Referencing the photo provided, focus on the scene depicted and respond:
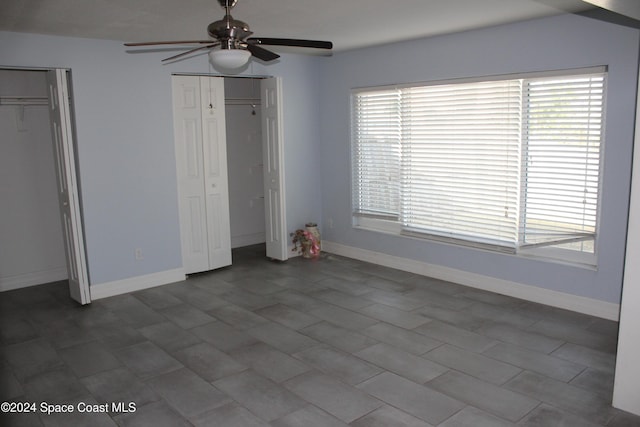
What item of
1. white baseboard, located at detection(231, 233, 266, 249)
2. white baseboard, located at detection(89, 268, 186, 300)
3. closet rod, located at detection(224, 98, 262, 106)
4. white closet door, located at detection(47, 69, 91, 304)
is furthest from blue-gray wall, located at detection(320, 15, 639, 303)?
white closet door, located at detection(47, 69, 91, 304)

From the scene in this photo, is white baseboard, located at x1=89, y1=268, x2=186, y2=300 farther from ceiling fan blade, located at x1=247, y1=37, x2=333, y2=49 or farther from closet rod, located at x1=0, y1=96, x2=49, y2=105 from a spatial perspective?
ceiling fan blade, located at x1=247, y1=37, x2=333, y2=49

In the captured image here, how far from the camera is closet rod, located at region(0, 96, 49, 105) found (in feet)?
17.5

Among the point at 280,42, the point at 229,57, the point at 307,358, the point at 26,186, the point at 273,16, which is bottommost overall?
the point at 307,358

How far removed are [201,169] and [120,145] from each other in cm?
98

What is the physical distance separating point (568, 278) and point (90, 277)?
4510 mm

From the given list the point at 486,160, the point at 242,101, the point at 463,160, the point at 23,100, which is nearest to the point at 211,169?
the point at 242,101

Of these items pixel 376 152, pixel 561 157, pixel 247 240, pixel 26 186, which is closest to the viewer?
pixel 561 157

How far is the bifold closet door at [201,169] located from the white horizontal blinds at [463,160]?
2.15m

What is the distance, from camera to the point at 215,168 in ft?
19.5

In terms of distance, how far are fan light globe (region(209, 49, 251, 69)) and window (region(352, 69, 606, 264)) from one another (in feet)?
9.19

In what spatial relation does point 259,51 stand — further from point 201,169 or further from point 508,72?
point 201,169

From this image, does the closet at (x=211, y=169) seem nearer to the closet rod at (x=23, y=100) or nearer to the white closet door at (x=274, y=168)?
the white closet door at (x=274, y=168)

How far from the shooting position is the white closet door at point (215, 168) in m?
5.80

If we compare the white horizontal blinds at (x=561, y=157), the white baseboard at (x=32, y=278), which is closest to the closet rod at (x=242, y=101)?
the white baseboard at (x=32, y=278)
